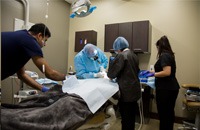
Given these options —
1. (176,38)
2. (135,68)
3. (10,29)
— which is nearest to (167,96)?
(135,68)

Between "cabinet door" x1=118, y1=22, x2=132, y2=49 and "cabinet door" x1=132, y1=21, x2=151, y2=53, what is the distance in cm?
7

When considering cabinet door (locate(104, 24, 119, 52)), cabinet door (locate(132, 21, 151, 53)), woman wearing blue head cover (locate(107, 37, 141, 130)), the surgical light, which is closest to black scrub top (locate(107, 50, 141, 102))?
woman wearing blue head cover (locate(107, 37, 141, 130))

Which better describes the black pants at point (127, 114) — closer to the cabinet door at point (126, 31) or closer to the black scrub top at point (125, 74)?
the black scrub top at point (125, 74)

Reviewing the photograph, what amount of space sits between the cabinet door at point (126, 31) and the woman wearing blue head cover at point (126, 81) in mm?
1303

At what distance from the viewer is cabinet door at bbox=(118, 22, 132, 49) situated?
2.95 metres

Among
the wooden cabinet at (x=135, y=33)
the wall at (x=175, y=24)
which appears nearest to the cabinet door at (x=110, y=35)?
the wooden cabinet at (x=135, y=33)

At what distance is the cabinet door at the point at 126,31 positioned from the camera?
2953 mm

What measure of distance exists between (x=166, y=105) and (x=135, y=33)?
59.7 inches

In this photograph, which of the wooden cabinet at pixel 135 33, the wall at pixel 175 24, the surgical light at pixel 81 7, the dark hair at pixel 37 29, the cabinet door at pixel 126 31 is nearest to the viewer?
the dark hair at pixel 37 29

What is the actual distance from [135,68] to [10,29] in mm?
1297

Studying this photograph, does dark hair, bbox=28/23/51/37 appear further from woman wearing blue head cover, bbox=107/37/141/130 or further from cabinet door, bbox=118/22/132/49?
cabinet door, bbox=118/22/132/49

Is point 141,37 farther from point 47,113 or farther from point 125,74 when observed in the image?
point 47,113

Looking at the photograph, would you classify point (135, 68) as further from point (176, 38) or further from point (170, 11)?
point (170, 11)

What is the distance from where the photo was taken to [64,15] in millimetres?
3447
